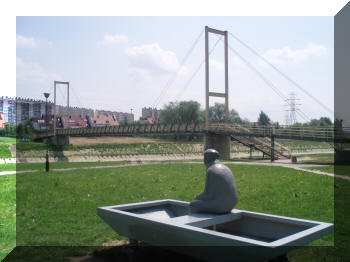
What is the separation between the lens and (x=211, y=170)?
552 centimetres

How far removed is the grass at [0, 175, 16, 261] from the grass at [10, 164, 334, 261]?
0.49 feet

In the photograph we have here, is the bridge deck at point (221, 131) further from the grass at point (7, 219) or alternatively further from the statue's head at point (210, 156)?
the statue's head at point (210, 156)

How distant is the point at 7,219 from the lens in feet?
26.0

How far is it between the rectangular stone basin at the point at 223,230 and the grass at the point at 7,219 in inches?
63.4

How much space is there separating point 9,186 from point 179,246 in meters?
10.0

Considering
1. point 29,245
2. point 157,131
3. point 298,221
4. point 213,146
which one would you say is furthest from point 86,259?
point 157,131

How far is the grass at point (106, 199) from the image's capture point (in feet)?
21.8

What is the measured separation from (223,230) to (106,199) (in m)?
4.82

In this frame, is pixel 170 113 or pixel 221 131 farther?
pixel 170 113

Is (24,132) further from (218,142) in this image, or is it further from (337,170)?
(337,170)

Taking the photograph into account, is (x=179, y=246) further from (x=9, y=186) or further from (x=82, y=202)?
(x=9, y=186)

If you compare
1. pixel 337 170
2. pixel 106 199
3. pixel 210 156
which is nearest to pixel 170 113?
pixel 337 170

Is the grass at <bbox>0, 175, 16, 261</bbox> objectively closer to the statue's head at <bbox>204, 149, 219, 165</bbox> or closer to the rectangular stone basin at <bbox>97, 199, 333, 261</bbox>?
the rectangular stone basin at <bbox>97, 199, 333, 261</bbox>

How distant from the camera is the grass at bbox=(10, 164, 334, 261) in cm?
665
